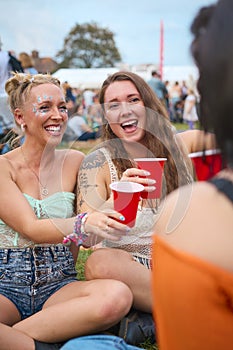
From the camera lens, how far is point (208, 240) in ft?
3.67

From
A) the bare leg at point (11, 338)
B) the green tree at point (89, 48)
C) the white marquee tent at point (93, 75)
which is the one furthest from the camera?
the green tree at point (89, 48)

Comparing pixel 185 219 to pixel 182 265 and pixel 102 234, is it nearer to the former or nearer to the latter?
pixel 182 265

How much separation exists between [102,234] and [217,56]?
1282 mm

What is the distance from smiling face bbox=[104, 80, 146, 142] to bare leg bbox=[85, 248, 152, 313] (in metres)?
0.66

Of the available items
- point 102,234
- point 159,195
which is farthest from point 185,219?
point 159,195

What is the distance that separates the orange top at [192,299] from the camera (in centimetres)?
111

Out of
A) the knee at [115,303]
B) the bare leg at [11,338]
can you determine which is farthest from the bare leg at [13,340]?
the knee at [115,303]

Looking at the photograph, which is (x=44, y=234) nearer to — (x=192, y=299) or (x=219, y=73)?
(x=192, y=299)

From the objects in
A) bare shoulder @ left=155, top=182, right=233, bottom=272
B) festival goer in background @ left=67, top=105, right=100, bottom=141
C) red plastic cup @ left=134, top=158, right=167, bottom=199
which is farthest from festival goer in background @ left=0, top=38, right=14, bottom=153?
bare shoulder @ left=155, top=182, right=233, bottom=272

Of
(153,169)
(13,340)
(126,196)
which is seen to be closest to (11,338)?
(13,340)

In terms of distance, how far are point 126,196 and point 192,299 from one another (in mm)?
1043

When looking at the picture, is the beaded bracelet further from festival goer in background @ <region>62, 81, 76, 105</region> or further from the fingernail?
festival goer in background @ <region>62, 81, 76, 105</region>

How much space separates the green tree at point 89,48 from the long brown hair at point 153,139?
63032 mm

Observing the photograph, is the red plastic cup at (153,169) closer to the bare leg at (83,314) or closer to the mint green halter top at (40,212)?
the bare leg at (83,314)
